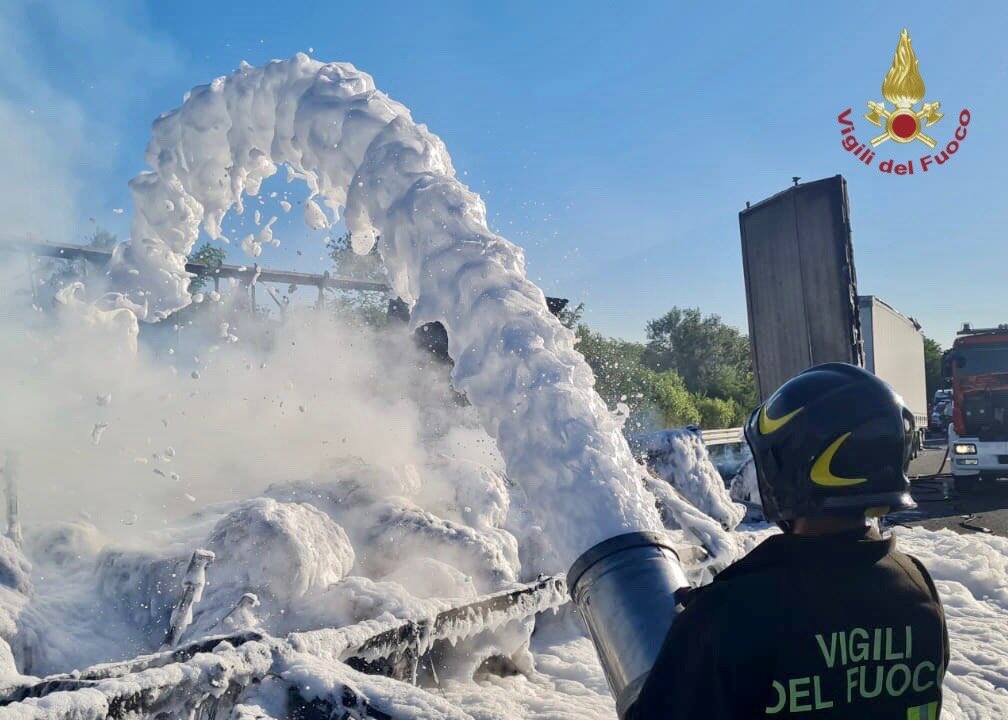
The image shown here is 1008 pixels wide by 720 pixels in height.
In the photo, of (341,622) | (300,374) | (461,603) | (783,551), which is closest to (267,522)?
(341,622)

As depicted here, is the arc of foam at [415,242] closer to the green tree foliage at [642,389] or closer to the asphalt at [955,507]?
the asphalt at [955,507]

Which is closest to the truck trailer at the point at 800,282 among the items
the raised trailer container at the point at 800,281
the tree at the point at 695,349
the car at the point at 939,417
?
the raised trailer container at the point at 800,281

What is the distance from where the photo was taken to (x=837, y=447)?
58.2 inches

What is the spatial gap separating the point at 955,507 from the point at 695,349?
3371 cm

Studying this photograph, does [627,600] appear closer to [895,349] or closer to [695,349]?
[895,349]

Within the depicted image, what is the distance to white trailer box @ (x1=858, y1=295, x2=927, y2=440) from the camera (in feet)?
66.1

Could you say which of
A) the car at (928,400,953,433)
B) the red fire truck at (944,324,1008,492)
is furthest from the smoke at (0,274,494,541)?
the car at (928,400,953,433)

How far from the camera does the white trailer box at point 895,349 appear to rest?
20.2 meters

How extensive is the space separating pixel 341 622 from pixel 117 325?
401 centimetres

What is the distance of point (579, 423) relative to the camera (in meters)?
3.15

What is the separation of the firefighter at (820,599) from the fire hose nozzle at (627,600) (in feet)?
2.60

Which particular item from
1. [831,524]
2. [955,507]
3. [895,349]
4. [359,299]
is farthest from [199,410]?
[895,349]

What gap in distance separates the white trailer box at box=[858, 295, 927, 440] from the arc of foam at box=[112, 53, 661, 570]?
1549cm

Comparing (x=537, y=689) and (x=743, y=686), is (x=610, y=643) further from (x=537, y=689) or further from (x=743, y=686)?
(x=537, y=689)
